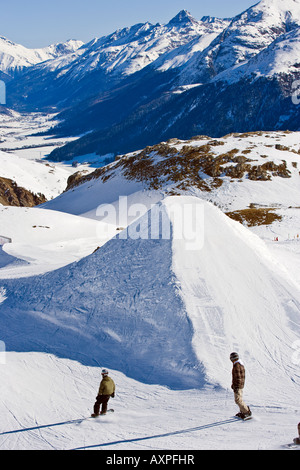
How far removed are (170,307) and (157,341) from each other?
5.56 ft

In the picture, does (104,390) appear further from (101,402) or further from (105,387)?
(101,402)

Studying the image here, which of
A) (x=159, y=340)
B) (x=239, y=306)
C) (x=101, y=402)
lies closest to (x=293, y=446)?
(x=101, y=402)

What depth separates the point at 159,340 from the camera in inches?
674

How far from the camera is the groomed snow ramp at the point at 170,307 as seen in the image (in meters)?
16.1

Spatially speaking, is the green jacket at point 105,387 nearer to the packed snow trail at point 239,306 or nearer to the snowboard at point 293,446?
the packed snow trail at point 239,306

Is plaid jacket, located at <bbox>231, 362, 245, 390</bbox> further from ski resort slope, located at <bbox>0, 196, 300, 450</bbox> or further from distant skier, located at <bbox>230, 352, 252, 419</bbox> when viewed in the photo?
ski resort slope, located at <bbox>0, 196, 300, 450</bbox>

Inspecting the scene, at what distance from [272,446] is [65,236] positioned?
35.3 metres

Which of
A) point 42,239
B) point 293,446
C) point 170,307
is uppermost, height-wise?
point 42,239

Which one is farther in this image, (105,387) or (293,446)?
(105,387)

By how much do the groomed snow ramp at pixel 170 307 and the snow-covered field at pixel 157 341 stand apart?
0.19 feet

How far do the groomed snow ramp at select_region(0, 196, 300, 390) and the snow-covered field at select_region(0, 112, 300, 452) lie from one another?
58mm

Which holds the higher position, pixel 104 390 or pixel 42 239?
pixel 42 239

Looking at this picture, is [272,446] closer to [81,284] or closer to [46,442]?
[46,442]
